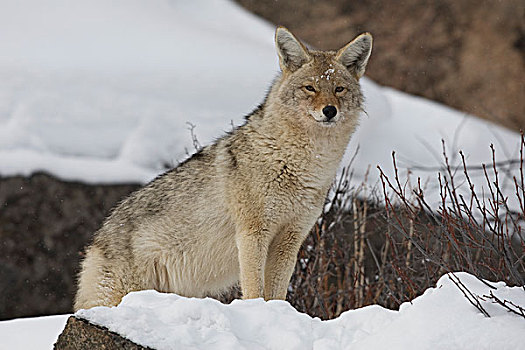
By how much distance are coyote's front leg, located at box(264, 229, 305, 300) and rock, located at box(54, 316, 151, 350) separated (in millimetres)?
1988

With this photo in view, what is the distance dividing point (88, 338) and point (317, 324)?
108 centimetres

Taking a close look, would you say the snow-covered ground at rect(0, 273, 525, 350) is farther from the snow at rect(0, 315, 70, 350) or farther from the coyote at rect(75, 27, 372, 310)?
the coyote at rect(75, 27, 372, 310)

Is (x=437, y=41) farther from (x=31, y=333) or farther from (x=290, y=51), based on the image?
(x=31, y=333)

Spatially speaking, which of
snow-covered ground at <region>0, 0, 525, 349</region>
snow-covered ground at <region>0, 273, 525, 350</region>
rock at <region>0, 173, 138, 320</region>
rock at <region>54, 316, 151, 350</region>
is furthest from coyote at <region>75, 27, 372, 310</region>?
rock at <region>0, 173, 138, 320</region>

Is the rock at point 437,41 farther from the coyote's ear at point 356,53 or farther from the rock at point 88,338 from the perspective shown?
the rock at point 88,338

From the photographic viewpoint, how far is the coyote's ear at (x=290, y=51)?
5016mm

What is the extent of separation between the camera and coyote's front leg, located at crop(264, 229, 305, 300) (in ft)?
16.2

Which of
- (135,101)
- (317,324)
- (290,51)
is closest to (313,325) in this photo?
(317,324)

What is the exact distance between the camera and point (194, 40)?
37.3 ft

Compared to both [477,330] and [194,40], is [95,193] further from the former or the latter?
→ [477,330]

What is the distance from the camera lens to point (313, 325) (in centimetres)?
327

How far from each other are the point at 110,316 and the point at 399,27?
1205 centimetres

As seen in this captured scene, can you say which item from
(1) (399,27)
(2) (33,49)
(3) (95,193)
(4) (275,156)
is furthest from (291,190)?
(1) (399,27)

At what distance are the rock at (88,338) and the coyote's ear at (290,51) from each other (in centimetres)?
265
